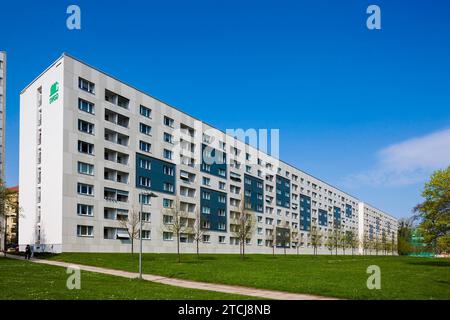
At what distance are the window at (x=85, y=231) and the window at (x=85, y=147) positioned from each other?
982 cm

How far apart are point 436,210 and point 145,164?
4090 centimetres

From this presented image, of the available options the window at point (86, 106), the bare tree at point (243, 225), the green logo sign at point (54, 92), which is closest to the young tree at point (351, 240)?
the bare tree at point (243, 225)

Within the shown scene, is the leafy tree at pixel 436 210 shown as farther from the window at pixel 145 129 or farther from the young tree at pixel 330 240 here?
the young tree at pixel 330 240

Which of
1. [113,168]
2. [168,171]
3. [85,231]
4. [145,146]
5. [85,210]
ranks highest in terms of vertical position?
[145,146]

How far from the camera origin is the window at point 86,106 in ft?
183

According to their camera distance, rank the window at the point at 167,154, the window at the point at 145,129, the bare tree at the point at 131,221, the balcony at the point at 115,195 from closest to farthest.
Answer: the bare tree at the point at 131,221 → the balcony at the point at 115,195 → the window at the point at 145,129 → the window at the point at 167,154

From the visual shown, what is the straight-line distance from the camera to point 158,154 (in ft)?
226

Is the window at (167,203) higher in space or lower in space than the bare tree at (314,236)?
higher

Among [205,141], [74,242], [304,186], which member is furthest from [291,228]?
[74,242]

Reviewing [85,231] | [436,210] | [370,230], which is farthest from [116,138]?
[370,230]

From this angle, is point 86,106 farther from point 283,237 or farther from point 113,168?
point 283,237

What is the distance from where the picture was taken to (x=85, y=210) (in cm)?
5469
